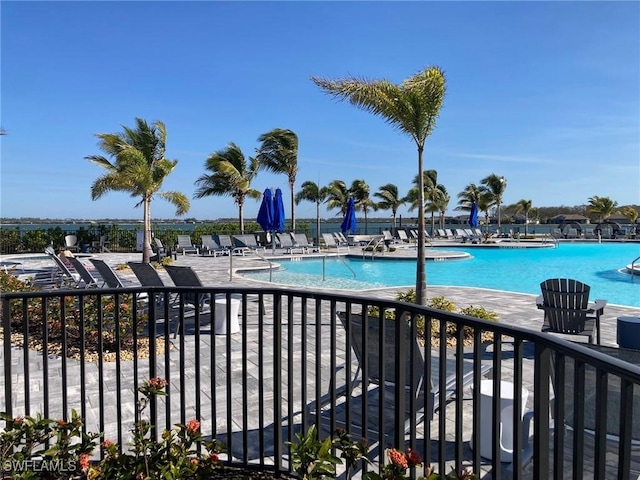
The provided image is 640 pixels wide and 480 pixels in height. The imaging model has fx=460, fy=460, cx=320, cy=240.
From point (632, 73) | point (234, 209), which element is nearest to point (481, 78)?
point (632, 73)

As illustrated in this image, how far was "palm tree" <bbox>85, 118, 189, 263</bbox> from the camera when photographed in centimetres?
1430

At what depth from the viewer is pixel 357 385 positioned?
354 cm

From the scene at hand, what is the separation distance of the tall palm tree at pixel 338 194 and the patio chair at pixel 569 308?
102ft

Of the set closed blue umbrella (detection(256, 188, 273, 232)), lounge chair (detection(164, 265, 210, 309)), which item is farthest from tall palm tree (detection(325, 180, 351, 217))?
lounge chair (detection(164, 265, 210, 309))

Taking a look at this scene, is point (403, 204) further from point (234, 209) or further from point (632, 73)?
point (632, 73)

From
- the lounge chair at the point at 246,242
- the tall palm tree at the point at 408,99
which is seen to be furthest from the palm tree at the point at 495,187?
the tall palm tree at the point at 408,99

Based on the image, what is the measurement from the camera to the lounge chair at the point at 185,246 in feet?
63.6

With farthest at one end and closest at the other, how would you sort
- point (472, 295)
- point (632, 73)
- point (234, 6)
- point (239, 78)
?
1. point (239, 78)
2. point (632, 73)
3. point (472, 295)
4. point (234, 6)

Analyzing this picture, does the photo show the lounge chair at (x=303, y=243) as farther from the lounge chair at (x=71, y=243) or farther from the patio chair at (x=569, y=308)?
the patio chair at (x=569, y=308)

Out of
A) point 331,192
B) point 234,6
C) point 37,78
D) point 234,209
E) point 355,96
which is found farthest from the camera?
point 331,192

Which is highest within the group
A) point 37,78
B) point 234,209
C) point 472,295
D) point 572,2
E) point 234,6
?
point 572,2

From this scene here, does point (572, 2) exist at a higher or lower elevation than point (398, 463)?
higher

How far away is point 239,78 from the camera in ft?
46.6

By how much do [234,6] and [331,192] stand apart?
92.8 ft
